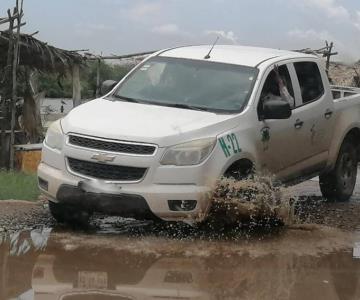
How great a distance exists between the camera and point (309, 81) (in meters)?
8.41

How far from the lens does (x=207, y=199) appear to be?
20.2 feet

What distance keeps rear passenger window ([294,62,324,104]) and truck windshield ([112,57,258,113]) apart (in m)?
1.05

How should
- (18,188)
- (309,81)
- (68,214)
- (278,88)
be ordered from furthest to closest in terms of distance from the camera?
(18,188) → (309,81) → (278,88) → (68,214)

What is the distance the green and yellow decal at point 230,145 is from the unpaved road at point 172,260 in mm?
812

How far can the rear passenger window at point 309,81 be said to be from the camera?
26.9 feet

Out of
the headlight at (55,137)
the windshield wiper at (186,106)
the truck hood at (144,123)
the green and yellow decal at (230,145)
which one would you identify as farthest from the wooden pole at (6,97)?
the green and yellow decal at (230,145)

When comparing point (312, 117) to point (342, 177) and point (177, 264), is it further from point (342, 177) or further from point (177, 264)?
point (177, 264)

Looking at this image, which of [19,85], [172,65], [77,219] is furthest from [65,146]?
[19,85]

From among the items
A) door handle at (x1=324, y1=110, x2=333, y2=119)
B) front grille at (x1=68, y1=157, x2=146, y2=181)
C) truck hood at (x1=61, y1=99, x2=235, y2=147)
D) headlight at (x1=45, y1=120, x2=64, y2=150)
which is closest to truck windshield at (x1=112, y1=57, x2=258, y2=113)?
truck hood at (x1=61, y1=99, x2=235, y2=147)

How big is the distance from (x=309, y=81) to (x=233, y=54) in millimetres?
1228

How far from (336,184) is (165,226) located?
3.34 meters

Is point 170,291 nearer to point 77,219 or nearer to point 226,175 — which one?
point 226,175

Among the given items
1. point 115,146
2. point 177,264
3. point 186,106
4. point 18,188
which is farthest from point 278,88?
point 18,188

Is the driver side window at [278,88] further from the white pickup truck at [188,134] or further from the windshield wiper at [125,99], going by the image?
the windshield wiper at [125,99]
